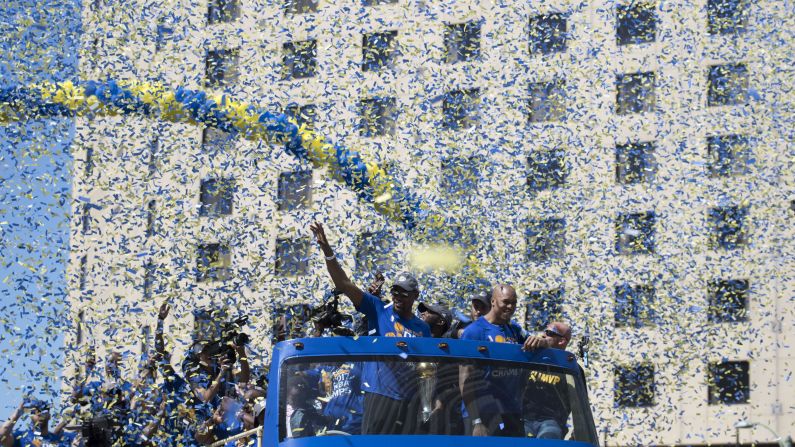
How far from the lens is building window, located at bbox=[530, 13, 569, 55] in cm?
3362

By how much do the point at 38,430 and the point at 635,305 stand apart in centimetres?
2762

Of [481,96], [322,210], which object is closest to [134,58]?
[322,210]

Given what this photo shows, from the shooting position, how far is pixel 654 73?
120ft

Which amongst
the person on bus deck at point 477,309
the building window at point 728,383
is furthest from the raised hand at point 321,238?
the building window at point 728,383

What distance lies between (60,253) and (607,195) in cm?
2407

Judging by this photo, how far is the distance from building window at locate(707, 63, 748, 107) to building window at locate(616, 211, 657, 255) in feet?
14.2

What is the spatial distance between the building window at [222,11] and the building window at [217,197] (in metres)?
4.58

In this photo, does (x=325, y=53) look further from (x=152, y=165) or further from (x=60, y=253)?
(x=60, y=253)

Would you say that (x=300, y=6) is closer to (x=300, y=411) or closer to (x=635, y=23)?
(x=635, y=23)

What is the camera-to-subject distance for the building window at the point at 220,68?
3381 cm

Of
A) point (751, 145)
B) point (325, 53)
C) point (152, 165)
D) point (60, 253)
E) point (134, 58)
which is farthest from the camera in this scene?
point (325, 53)

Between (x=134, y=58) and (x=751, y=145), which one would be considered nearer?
(x=134, y=58)

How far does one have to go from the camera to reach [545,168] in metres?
31.7

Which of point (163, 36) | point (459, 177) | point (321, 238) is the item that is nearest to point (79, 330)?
point (163, 36)
